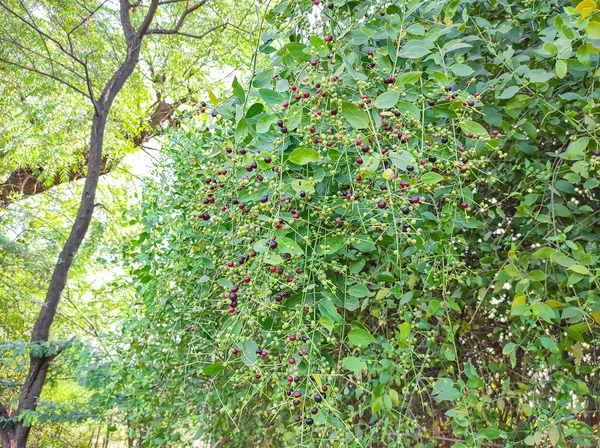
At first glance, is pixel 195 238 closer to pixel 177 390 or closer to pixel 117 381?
pixel 177 390

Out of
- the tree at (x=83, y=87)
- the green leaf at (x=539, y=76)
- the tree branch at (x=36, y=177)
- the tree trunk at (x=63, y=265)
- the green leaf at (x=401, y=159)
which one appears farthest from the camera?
the tree branch at (x=36, y=177)

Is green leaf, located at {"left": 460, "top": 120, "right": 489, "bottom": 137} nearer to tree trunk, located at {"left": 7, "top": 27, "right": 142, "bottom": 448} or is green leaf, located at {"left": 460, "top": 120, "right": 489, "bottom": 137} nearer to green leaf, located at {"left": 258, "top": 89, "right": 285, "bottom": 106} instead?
green leaf, located at {"left": 258, "top": 89, "right": 285, "bottom": 106}

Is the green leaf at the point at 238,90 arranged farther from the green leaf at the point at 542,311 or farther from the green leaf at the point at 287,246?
the green leaf at the point at 542,311

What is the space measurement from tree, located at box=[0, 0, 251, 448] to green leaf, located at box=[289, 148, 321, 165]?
2.39 meters

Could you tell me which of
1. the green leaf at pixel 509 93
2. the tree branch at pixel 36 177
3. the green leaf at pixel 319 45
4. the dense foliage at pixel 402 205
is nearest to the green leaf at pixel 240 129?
the dense foliage at pixel 402 205

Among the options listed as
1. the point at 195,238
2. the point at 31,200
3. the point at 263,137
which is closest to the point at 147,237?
the point at 195,238

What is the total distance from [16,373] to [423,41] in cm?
443

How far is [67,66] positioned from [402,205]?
3660mm

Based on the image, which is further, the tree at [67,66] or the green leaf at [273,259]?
the tree at [67,66]

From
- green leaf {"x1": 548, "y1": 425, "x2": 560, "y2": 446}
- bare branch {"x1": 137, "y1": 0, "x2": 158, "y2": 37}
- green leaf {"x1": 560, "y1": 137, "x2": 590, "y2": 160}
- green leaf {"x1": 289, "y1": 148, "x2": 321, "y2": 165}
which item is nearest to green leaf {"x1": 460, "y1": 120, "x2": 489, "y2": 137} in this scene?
green leaf {"x1": 560, "y1": 137, "x2": 590, "y2": 160}

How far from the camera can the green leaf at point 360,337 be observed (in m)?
0.67

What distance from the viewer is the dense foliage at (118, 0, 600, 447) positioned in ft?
2.22

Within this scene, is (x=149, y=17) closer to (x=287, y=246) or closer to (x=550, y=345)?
(x=287, y=246)

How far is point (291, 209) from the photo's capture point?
0.73 meters
